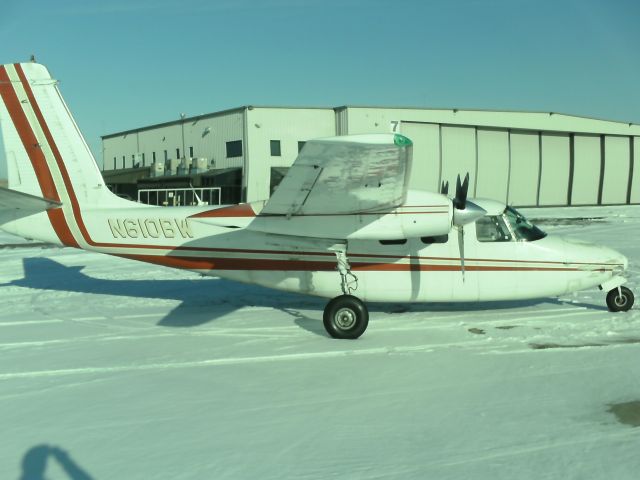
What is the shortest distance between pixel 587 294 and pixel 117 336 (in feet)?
31.8

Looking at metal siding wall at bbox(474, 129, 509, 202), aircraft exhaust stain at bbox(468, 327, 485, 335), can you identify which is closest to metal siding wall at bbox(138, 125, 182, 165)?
metal siding wall at bbox(474, 129, 509, 202)

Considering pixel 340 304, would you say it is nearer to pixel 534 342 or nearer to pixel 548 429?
pixel 534 342

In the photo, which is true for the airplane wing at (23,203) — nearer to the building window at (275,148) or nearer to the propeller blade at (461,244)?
the propeller blade at (461,244)

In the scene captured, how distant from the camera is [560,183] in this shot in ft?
173

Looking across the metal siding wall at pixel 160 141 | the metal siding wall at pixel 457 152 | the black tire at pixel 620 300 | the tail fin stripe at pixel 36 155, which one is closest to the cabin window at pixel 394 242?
the black tire at pixel 620 300

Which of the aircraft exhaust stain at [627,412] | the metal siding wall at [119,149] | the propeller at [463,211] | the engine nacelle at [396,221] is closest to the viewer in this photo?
the aircraft exhaust stain at [627,412]

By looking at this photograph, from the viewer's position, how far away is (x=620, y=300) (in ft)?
35.0

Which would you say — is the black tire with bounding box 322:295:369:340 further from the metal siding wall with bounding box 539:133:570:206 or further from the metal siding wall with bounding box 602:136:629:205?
the metal siding wall with bounding box 602:136:629:205

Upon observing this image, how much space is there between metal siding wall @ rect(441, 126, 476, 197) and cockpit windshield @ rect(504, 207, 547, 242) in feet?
116

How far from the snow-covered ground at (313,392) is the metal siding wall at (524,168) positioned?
40582 millimetres

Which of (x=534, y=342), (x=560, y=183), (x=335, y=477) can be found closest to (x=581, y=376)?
(x=534, y=342)

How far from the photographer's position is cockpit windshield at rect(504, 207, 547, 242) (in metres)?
10.5

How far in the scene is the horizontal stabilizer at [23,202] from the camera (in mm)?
10625

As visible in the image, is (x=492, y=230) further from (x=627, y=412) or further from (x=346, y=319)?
(x=627, y=412)
